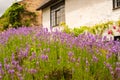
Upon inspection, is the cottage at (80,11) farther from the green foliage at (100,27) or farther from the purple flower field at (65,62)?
the purple flower field at (65,62)

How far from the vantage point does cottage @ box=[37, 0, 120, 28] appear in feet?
42.6

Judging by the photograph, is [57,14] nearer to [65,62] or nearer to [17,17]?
[17,17]

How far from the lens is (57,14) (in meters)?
19.9

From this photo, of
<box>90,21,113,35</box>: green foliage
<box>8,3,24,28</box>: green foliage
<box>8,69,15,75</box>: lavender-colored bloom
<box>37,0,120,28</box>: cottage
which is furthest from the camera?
<box>8,3,24,28</box>: green foliage

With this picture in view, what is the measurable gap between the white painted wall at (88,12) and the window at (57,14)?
4.03 feet

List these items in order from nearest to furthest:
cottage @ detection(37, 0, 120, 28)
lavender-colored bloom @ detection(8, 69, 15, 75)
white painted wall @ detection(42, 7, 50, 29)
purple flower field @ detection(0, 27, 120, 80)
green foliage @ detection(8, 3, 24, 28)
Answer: lavender-colored bloom @ detection(8, 69, 15, 75)
purple flower field @ detection(0, 27, 120, 80)
cottage @ detection(37, 0, 120, 28)
white painted wall @ detection(42, 7, 50, 29)
green foliage @ detection(8, 3, 24, 28)

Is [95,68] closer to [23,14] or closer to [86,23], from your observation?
[86,23]

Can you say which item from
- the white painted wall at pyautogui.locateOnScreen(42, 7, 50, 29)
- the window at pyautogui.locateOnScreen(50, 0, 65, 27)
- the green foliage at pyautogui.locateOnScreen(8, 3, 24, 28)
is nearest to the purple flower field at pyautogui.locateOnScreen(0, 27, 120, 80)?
the window at pyautogui.locateOnScreen(50, 0, 65, 27)

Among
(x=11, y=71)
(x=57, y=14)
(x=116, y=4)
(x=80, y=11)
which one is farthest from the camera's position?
(x=57, y=14)

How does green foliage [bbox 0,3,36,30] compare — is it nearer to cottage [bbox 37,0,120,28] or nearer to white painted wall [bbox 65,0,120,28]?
cottage [bbox 37,0,120,28]

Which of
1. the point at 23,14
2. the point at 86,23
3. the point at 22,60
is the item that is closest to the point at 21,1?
the point at 23,14

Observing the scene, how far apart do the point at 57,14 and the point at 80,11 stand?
4.42 m

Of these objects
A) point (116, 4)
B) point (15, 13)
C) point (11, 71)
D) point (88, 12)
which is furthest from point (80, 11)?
point (11, 71)

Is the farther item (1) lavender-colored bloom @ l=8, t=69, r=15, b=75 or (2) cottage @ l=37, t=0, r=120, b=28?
(2) cottage @ l=37, t=0, r=120, b=28
